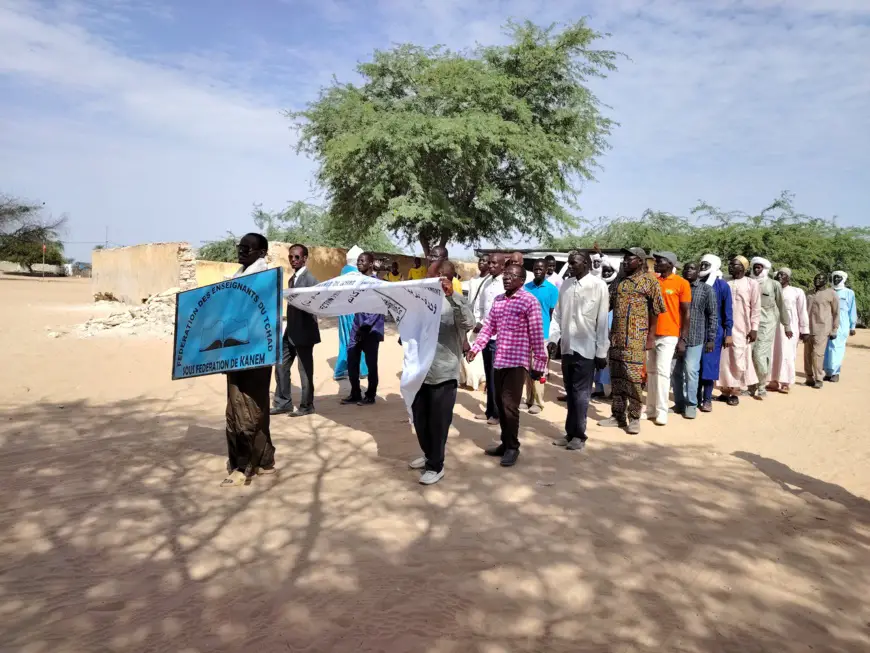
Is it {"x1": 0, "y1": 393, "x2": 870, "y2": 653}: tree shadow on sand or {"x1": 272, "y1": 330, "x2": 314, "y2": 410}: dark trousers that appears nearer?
{"x1": 0, "y1": 393, "x2": 870, "y2": 653}: tree shadow on sand

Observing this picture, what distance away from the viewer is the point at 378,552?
349 centimetres

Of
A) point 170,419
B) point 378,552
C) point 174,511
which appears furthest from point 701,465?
point 170,419

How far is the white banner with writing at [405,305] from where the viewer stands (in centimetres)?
459

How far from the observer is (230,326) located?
444 centimetres

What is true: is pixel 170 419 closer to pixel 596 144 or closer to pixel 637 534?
pixel 637 534

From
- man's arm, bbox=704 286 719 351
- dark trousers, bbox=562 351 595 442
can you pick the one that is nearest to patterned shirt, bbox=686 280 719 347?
man's arm, bbox=704 286 719 351

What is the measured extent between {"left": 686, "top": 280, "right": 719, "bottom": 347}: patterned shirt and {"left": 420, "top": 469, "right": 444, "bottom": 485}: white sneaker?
411 centimetres

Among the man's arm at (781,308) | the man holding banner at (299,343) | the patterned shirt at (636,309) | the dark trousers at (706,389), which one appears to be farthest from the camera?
the man's arm at (781,308)

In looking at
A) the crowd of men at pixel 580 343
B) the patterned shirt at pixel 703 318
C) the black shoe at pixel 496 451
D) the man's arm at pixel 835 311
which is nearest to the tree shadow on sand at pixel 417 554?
the black shoe at pixel 496 451

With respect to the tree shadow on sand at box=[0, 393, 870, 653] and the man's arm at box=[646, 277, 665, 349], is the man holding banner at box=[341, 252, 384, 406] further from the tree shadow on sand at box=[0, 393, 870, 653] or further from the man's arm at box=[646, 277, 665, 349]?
the man's arm at box=[646, 277, 665, 349]

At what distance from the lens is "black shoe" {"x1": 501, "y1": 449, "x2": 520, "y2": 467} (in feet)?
16.7

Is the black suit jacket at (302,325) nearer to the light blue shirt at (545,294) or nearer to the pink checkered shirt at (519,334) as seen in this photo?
the pink checkered shirt at (519,334)

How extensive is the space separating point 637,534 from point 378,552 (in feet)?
5.44

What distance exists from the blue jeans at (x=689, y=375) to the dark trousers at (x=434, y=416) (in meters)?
3.84
